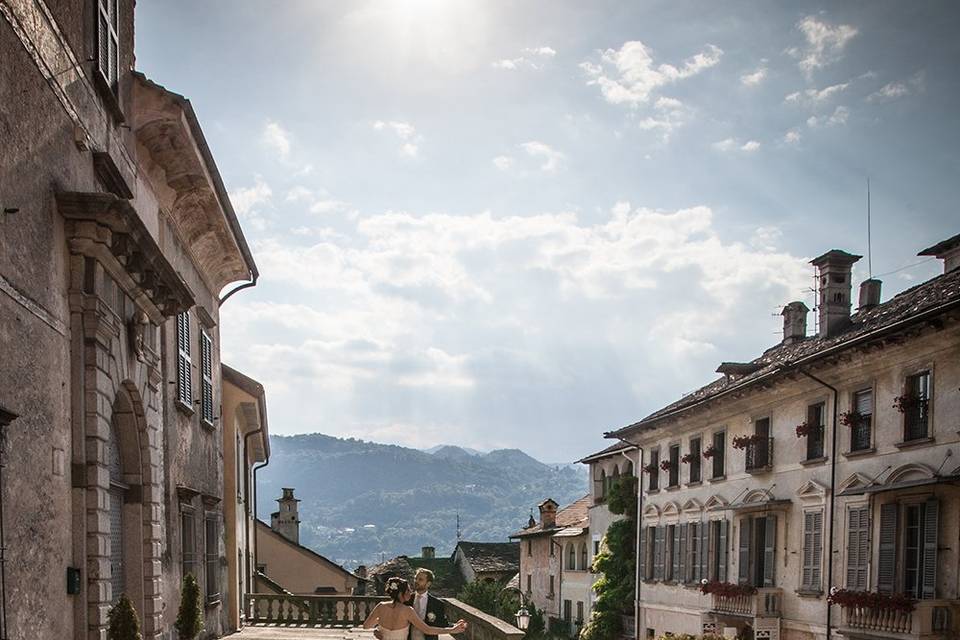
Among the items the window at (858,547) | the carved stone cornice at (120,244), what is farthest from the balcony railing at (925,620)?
the carved stone cornice at (120,244)

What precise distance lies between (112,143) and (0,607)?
19.3 ft

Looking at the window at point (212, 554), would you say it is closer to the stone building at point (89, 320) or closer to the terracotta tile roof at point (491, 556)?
the stone building at point (89, 320)

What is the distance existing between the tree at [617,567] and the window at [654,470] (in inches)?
89.2

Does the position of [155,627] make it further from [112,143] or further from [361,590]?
[361,590]

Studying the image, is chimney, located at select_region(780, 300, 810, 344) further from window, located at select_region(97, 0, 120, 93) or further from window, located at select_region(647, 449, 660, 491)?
window, located at select_region(97, 0, 120, 93)

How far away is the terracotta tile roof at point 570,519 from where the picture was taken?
167 ft

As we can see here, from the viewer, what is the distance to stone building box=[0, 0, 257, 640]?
27.9 ft

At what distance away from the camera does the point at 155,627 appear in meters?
12.7

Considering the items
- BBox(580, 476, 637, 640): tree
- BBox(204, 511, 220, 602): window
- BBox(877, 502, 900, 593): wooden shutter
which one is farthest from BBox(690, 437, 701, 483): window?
BBox(204, 511, 220, 602): window

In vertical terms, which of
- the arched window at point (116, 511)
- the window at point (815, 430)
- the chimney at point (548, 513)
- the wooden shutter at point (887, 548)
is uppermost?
the chimney at point (548, 513)

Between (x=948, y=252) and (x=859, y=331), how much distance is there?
3.10 meters

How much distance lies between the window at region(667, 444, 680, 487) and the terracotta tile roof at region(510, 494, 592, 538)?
41.7ft

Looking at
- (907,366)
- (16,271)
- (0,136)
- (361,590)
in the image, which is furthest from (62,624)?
(361,590)

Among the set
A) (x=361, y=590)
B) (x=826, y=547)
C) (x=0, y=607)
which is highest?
(x=361, y=590)
